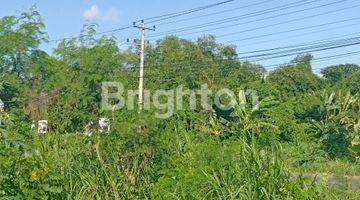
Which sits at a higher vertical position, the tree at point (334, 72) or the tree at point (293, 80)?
the tree at point (334, 72)

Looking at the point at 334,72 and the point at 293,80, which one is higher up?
the point at 334,72

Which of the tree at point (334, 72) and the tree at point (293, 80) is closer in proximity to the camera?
the tree at point (293, 80)

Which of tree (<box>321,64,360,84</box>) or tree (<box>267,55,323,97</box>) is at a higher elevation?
tree (<box>321,64,360,84</box>)

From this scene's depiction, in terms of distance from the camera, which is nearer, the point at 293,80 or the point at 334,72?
the point at 293,80

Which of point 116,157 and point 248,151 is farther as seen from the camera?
point 116,157

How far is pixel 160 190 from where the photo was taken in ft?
17.7

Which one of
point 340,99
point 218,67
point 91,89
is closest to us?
point 340,99

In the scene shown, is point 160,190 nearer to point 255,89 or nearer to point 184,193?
point 184,193

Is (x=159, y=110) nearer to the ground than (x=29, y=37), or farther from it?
nearer to the ground

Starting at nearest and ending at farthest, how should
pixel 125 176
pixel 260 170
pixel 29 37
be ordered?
pixel 260 170 → pixel 125 176 → pixel 29 37

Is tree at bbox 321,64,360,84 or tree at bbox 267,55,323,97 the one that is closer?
tree at bbox 267,55,323,97

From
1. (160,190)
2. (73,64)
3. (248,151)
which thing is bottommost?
(160,190)

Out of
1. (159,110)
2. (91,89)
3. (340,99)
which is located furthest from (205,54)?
(159,110)

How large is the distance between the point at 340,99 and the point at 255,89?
10.1 metres
